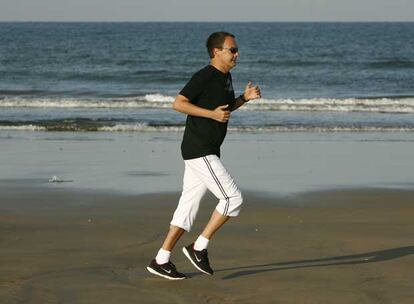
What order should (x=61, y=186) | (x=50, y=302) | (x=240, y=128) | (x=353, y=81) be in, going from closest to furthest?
(x=50, y=302)
(x=61, y=186)
(x=240, y=128)
(x=353, y=81)

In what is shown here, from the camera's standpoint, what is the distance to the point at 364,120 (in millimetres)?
21125

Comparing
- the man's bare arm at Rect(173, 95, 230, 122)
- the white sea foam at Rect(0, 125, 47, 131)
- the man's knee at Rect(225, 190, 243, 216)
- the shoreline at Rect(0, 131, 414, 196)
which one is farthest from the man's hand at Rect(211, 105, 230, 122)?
the white sea foam at Rect(0, 125, 47, 131)

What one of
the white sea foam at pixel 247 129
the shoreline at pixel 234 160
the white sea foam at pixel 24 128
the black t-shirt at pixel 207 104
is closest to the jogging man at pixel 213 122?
the black t-shirt at pixel 207 104

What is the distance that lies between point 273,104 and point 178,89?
9245mm

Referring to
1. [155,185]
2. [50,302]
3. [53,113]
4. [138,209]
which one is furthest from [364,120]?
[50,302]

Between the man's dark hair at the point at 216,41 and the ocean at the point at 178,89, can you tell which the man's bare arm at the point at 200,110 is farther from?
the ocean at the point at 178,89

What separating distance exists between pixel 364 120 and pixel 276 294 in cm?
1518

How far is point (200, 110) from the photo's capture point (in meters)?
6.36

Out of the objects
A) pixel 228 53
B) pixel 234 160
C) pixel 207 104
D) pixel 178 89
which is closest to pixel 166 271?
pixel 207 104

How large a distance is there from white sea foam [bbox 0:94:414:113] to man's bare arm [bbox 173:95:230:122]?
1703cm

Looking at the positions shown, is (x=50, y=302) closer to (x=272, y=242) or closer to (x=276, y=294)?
(x=276, y=294)

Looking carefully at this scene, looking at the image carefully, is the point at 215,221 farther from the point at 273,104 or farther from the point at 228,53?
the point at 273,104

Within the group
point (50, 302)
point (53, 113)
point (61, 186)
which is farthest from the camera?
point (53, 113)

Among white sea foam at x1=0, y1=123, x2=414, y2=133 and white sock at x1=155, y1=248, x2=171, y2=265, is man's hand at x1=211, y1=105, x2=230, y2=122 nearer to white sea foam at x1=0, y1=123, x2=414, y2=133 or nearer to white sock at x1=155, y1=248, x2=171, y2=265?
white sock at x1=155, y1=248, x2=171, y2=265
